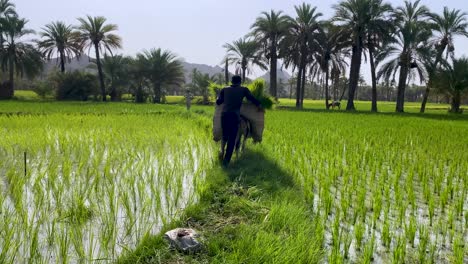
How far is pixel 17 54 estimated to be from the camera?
28.8 metres

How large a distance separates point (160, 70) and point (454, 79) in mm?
24841

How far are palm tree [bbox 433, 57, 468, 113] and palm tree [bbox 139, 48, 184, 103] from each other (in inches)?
887

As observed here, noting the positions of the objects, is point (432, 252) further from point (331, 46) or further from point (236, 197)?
point (331, 46)

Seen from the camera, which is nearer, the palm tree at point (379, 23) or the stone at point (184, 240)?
the stone at point (184, 240)

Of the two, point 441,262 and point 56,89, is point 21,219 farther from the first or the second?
point 56,89

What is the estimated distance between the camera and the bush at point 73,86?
29.2 metres

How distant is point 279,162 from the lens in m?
5.50

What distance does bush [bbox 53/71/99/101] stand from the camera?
29219 mm

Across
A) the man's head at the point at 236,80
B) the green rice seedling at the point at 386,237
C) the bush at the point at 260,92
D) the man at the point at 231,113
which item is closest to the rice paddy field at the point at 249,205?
the green rice seedling at the point at 386,237

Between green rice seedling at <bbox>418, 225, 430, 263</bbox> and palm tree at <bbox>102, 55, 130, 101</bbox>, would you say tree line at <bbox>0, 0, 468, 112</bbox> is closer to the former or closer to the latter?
palm tree at <bbox>102, 55, 130, 101</bbox>

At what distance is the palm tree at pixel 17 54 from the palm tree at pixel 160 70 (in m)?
9.09

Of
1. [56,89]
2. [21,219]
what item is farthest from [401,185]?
[56,89]

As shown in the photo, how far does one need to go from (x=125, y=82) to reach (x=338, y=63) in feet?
64.9

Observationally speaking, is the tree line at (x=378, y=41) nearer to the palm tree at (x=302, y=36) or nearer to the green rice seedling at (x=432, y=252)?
the palm tree at (x=302, y=36)
